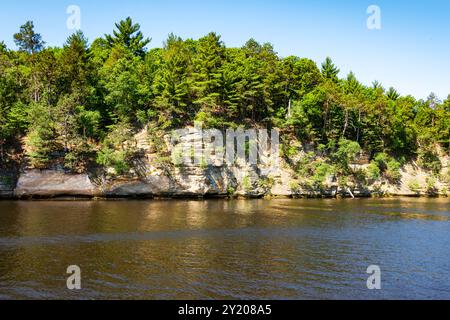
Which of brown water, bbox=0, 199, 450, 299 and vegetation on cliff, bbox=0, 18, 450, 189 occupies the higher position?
vegetation on cliff, bbox=0, 18, 450, 189

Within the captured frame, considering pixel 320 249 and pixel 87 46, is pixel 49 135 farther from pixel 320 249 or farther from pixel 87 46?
pixel 320 249

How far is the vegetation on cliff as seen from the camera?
59.7m

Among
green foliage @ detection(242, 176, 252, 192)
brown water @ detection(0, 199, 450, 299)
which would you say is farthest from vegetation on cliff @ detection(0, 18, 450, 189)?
brown water @ detection(0, 199, 450, 299)

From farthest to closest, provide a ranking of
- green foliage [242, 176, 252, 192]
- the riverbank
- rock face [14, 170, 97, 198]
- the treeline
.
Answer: green foliage [242, 176, 252, 192] → the treeline → the riverbank → rock face [14, 170, 97, 198]

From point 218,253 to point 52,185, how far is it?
39240 mm

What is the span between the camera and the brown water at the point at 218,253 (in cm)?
2159

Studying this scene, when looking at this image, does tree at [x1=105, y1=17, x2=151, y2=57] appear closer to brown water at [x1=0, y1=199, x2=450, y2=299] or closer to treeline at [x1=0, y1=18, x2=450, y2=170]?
treeline at [x1=0, y1=18, x2=450, y2=170]

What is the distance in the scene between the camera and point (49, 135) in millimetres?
58000

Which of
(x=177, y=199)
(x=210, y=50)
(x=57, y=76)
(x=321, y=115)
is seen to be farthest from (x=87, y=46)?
(x=321, y=115)

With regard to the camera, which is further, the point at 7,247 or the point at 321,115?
the point at 321,115

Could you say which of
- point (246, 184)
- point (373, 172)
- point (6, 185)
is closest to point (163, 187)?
point (246, 184)

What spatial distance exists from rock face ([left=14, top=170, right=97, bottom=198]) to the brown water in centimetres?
889

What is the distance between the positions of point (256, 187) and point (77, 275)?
152 ft

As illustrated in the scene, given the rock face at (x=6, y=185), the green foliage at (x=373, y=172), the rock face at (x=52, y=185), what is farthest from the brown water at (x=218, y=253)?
the green foliage at (x=373, y=172)
